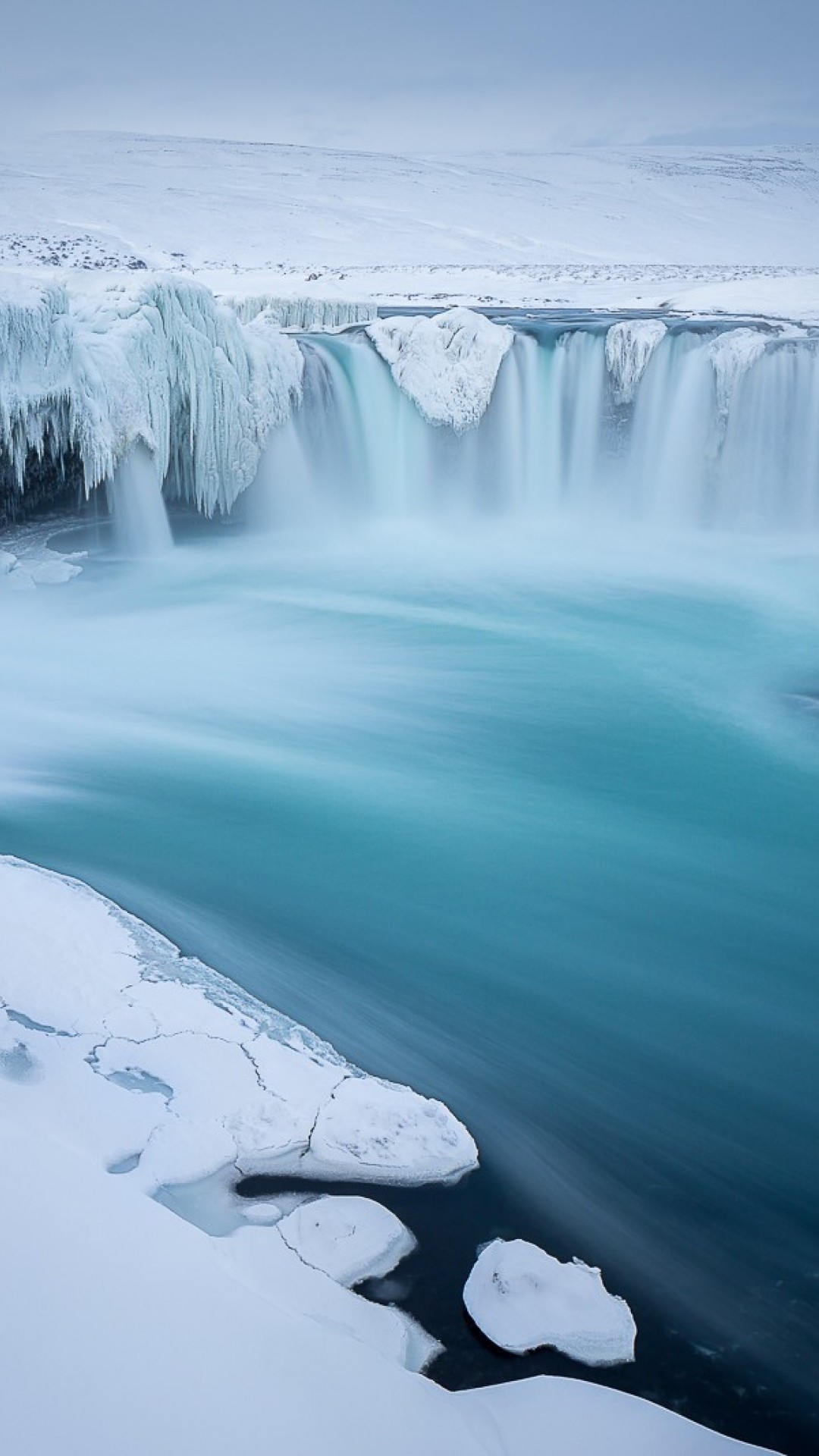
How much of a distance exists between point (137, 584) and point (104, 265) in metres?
12.3

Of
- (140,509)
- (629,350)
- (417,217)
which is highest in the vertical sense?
(417,217)

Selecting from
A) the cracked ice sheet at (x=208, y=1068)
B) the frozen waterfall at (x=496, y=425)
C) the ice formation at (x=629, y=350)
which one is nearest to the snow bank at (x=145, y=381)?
the frozen waterfall at (x=496, y=425)

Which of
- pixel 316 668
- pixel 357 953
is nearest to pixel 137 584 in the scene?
pixel 316 668

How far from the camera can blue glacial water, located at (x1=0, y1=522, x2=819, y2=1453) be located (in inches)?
97.9

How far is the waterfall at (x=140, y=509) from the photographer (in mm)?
7707

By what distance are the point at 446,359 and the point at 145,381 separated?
2.93 meters

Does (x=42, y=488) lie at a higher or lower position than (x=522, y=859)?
higher

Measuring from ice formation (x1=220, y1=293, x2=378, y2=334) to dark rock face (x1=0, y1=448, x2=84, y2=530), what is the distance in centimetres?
296

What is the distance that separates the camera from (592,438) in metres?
9.64

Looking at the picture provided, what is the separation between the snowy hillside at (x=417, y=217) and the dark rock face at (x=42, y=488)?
263 inches

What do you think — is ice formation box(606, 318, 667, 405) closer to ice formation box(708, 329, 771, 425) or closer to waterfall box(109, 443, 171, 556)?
ice formation box(708, 329, 771, 425)

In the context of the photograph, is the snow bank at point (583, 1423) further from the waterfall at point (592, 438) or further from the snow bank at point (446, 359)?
the snow bank at point (446, 359)

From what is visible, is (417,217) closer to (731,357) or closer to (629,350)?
(629,350)

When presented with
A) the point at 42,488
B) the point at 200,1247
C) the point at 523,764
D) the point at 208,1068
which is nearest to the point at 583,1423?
the point at 200,1247
